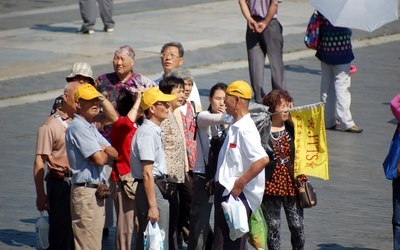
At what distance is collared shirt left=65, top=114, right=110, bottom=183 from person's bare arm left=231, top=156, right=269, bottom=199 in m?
1.04

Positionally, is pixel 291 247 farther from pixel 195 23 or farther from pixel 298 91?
pixel 195 23

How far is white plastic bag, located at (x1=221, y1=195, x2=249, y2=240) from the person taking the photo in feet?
23.3

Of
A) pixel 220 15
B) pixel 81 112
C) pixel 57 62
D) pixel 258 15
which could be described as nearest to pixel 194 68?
pixel 57 62

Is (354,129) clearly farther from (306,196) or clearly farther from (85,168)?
(85,168)

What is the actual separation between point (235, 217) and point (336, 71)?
6.04 meters

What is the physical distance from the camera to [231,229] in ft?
23.5

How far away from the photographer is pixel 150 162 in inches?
285

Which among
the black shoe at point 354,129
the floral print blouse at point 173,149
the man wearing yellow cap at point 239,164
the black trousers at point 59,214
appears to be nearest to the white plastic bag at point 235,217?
the man wearing yellow cap at point 239,164

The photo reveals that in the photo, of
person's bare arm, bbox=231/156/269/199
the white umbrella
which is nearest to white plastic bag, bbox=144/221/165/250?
person's bare arm, bbox=231/156/269/199

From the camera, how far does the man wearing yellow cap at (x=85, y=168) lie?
23.9 feet

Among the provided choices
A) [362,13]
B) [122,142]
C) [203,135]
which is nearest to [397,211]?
[203,135]

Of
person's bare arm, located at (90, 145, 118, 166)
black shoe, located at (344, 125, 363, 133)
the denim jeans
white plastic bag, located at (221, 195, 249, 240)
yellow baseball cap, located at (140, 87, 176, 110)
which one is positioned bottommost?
black shoe, located at (344, 125, 363, 133)

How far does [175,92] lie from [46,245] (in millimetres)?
1596

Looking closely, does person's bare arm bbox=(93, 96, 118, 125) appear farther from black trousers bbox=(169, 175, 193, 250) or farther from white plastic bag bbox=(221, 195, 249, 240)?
white plastic bag bbox=(221, 195, 249, 240)
